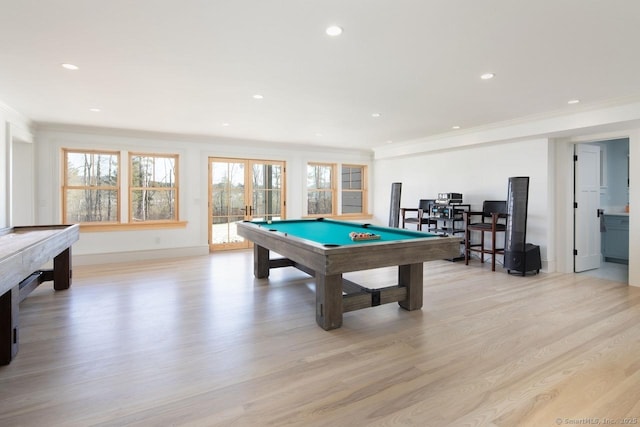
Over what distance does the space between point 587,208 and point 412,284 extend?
3833 millimetres

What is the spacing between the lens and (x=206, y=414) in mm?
1835

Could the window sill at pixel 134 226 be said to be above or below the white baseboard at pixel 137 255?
above

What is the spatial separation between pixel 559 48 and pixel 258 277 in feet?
13.3

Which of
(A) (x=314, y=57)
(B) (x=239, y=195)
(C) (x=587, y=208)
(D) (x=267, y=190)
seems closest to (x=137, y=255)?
(B) (x=239, y=195)

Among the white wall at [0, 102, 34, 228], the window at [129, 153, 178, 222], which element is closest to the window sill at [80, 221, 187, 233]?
the window at [129, 153, 178, 222]

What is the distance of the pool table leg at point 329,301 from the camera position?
2.99m

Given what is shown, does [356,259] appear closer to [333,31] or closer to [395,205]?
[333,31]

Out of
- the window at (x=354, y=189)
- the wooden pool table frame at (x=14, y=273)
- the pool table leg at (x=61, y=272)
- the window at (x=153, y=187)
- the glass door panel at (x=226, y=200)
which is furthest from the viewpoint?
the window at (x=354, y=189)

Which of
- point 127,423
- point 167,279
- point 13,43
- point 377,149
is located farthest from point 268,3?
point 377,149

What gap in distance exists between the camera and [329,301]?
3004 millimetres

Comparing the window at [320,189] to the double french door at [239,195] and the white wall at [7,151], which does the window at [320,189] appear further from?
the white wall at [7,151]

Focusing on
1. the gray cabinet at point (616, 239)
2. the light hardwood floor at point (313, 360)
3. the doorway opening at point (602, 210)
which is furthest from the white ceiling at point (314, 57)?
the gray cabinet at point (616, 239)

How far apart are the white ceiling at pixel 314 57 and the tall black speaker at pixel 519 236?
109 cm

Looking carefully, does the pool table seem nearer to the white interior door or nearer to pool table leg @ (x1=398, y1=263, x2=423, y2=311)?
pool table leg @ (x1=398, y1=263, x2=423, y2=311)
